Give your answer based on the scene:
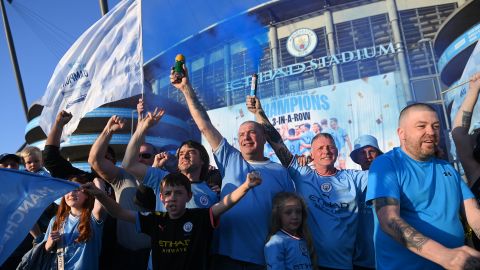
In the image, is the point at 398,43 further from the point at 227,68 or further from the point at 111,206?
the point at 111,206

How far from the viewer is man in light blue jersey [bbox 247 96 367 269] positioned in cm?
Result: 294

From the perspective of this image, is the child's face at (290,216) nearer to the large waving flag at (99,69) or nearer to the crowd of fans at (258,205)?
the crowd of fans at (258,205)

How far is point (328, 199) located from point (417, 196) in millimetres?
1115

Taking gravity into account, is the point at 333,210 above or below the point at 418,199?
below

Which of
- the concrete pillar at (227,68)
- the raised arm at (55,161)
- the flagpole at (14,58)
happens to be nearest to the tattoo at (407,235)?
the raised arm at (55,161)

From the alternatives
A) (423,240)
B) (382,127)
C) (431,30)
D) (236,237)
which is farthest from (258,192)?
(431,30)

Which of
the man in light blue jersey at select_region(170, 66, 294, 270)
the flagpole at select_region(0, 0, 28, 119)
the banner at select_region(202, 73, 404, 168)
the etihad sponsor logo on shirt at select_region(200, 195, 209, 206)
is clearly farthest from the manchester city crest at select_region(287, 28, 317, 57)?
the etihad sponsor logo on shirt at select_region(200, 195, 209, 206)

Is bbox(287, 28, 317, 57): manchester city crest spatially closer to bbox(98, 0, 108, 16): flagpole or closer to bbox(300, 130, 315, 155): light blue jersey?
bbox(300, 130, 315, 155): light blue jersey

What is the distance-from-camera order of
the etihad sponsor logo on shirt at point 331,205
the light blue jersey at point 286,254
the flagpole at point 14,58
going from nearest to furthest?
the light blue jersey at point 286,254, the etihad sponsor logo on shirt at point 331,205, the flagpole at point 14,58

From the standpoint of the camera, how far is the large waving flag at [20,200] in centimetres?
226

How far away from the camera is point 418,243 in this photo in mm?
1707

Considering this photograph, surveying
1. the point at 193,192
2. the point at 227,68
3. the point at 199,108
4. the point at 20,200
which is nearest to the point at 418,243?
the point at 193,192

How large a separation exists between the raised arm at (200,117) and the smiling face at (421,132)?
4.91 ft

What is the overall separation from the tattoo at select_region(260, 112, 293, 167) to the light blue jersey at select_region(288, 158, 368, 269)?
21 cm
